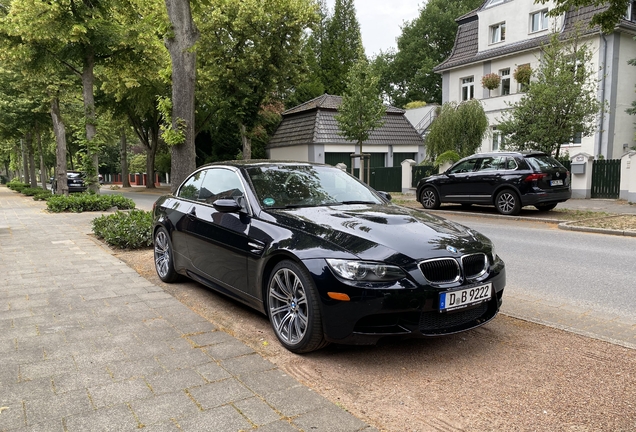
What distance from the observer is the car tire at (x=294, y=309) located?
361cm

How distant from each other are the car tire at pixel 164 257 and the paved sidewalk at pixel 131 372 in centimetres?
25

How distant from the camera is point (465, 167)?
15742 millimetres

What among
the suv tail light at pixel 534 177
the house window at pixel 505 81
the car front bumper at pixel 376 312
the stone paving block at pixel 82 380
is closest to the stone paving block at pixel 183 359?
the stone paving block at pixel 82 380

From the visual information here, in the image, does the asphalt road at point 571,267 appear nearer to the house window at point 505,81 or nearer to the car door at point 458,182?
the car door at point 458,182

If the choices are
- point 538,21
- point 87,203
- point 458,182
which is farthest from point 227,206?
point 538,21

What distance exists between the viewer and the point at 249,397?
307 cm

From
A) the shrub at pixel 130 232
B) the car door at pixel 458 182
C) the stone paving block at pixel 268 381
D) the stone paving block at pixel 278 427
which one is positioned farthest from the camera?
the car door at pixel 458 182

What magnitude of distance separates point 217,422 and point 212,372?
0.70 m

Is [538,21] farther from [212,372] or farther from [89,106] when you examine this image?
[212,372]

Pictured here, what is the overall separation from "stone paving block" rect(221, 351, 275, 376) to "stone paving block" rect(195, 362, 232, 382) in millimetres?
48

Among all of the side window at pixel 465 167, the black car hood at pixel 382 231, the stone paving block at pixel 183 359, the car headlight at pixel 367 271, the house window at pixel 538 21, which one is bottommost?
the stone paving block at pixel 183 359

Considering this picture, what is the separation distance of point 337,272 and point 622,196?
17862 mm

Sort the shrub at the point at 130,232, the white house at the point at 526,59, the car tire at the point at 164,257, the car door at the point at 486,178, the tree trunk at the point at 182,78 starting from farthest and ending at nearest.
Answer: the white house at the point at 526,59 → the car door at the point at 486,178 → the tree trunk at the point at 182,78 → the shrub at the point at 130,232 → the car tire at the point at 164,257

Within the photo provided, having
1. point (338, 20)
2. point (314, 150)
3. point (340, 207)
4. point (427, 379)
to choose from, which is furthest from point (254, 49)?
point (338, 20)
